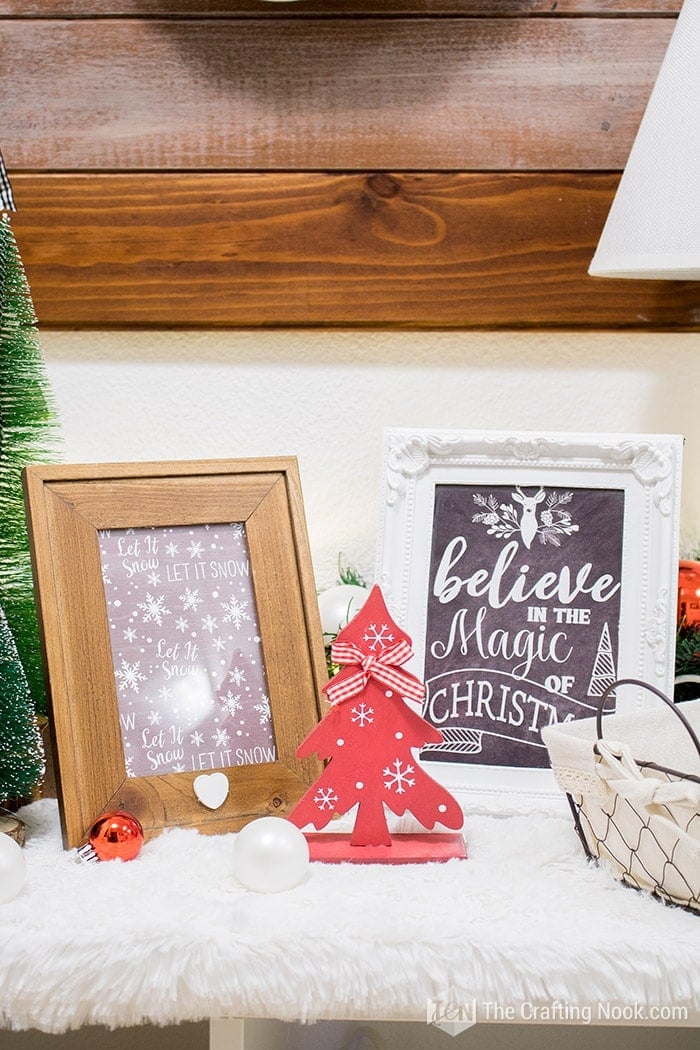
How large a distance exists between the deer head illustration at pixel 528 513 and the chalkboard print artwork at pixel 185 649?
274 millimetres

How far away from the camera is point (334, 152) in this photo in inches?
40.0

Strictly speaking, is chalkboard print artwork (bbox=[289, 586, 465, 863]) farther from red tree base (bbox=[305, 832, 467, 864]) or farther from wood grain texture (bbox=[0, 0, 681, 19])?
wood grain texture (bbox=[0, 0, 681, 19])

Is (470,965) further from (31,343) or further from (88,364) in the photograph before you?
(88,364)

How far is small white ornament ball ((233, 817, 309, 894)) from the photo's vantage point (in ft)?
2.09

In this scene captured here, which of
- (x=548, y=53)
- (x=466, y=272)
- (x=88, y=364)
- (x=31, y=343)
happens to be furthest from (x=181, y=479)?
(x=548, y=53)

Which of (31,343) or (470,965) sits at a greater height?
(31,343)

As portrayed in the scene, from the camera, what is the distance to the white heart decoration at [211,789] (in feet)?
2.52

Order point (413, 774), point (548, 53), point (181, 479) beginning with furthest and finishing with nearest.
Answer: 1. point (548, 53)
2. point (181, 479)
3. point (413, 774)

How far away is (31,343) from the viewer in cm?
87

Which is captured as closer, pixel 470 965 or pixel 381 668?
pixel 470 965

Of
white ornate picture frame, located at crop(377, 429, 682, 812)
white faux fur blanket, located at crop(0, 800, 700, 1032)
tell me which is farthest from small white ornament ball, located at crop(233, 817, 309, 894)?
white ornate picture frame, located at crop(377, 429, 682, 812)

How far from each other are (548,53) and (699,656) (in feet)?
2.26

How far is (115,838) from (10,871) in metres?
0.09

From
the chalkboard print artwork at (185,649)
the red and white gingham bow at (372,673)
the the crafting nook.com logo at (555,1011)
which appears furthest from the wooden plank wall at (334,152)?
the the crafting nook.com logo at (555,1011)
